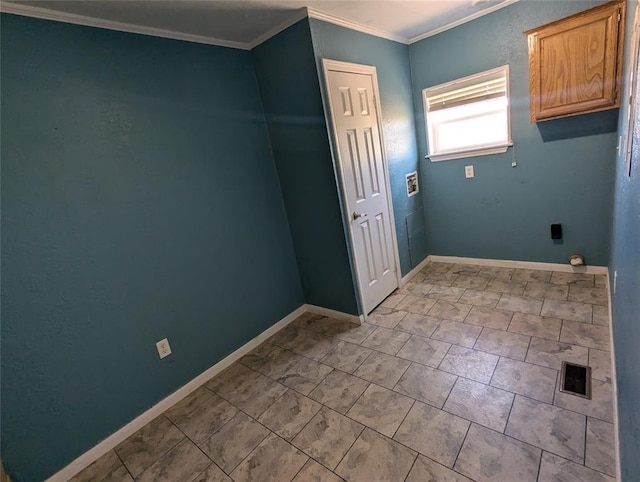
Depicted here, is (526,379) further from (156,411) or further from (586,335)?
(156,411)

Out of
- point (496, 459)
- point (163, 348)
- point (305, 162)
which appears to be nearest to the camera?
point (496, 459)

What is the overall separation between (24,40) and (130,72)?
1.59ft

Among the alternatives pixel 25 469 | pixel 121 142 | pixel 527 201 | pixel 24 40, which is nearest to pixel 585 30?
pixel 527 201

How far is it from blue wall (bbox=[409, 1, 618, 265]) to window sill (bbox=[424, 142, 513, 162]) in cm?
5

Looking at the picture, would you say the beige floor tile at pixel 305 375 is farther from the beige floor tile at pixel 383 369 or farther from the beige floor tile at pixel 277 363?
the beige floor tile at pixel 383 369

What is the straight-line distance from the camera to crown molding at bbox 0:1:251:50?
61.1 inches

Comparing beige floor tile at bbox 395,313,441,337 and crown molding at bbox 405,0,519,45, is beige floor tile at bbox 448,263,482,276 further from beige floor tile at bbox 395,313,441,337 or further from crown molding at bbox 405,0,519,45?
crown molding at bbox 405,0,519,45

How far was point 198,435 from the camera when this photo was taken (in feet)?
6.17

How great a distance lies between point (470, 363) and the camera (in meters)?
2.04

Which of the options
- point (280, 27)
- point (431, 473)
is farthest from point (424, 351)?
point (280, 27)

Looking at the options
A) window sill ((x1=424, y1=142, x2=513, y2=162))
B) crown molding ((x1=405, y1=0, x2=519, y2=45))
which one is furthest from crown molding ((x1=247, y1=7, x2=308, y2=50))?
window sill ((x1=424, y1=142, x2=513, y2=162))

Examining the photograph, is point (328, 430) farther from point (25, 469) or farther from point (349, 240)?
point (25, 469)

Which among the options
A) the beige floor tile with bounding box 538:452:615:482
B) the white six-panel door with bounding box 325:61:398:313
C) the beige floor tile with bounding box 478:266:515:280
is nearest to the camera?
the beige floor tile with bounding box 538:452:615:482

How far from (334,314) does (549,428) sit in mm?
1745
